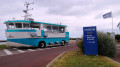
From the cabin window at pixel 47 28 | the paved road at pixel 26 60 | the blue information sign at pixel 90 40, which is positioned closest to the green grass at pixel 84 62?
the paved road at pixel 26 60

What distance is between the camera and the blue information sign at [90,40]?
1002 centimetres

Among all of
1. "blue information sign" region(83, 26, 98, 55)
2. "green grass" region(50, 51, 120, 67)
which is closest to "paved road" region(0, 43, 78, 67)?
"green grass" region(50, 51, 120, 67)

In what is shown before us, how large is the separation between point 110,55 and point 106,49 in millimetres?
659

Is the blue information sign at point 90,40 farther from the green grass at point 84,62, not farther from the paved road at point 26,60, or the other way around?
the paved road at point 26,60

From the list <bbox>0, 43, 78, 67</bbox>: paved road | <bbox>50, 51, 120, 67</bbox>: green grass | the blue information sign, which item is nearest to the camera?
<bbox>50, 51, 120, 67</bbox>: green grass

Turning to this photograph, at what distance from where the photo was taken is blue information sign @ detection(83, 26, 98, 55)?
32.9ft

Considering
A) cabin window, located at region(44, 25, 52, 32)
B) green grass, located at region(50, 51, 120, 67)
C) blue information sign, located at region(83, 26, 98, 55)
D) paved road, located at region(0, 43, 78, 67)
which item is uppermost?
cabin window, located at region(44, 25, 52, 32)

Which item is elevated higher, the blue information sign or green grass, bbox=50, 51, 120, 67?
the blue information sign

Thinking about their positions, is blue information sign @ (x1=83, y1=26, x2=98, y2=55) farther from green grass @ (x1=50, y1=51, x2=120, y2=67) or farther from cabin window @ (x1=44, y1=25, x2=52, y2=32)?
cabin window @ (x1=44, y1=25, x2=52, y2=32)

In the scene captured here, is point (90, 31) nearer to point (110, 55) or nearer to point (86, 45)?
point (86, 45)

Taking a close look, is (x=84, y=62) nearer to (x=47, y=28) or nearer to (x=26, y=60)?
(x=26, y=60)

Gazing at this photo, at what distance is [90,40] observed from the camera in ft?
33.4

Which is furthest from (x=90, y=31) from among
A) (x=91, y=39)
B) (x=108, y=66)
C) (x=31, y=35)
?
(x=31, y=35)

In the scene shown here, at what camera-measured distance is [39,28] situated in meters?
18.6
